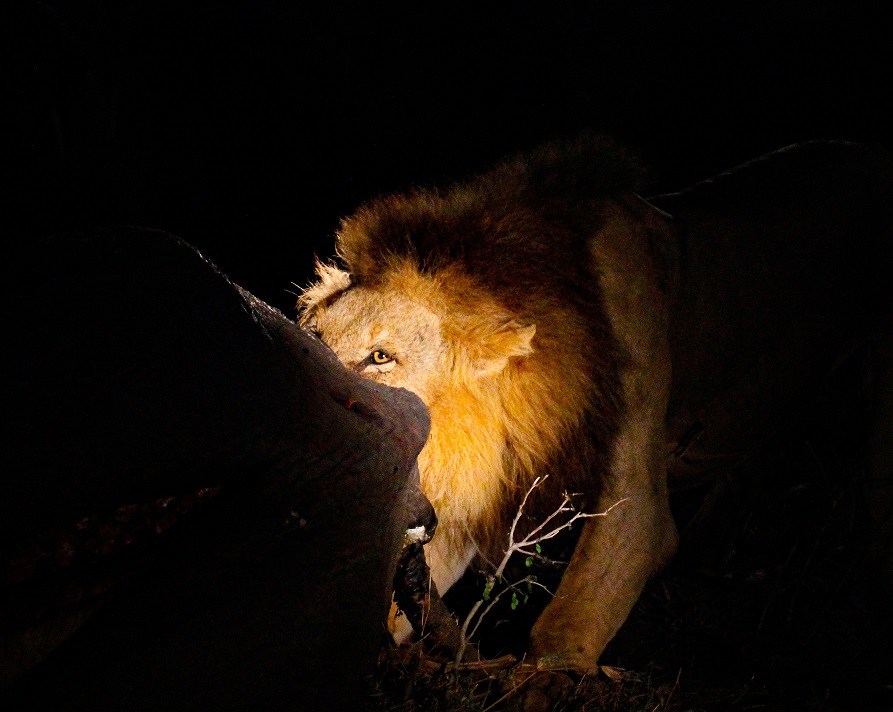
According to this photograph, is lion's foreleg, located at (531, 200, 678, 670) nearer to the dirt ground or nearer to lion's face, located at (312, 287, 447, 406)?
the dirt ground

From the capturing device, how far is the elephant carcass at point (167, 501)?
0.77 m

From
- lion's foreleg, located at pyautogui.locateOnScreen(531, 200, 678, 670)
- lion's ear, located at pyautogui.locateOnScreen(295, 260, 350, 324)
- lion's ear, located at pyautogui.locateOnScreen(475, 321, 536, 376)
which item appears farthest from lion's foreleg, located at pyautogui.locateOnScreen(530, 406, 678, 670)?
lion's ear, located at pyautogui.locateOnScreen(295, 260, 350, 324)

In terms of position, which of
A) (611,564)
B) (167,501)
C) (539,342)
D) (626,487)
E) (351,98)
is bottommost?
(611,564)

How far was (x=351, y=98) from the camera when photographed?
2508 millimetres

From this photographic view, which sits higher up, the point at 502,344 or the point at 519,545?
the point at 502,344

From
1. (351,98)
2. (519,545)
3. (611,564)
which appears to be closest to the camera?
(519,545)

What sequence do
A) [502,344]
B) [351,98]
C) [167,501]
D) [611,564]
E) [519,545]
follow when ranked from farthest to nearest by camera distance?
[351,98], [611,564], [502,344], [519,545], [167,501]

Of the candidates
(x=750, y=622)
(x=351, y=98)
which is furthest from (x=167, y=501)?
(x=750, y=622)

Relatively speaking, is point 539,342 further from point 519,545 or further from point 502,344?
point 519,545

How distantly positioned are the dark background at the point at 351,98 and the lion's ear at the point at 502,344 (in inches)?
17.3

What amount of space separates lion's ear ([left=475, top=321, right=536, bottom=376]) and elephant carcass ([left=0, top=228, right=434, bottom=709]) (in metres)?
0.77

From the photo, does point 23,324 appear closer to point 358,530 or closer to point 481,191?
point 358,530

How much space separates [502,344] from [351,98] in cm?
115

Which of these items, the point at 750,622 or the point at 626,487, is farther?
the point at 750,622
